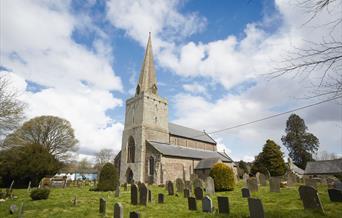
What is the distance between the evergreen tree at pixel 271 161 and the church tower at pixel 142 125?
1401 centimetres

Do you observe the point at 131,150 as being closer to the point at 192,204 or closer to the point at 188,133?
the point at 188,133

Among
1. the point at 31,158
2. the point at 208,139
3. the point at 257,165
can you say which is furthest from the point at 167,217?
the point at 208,139

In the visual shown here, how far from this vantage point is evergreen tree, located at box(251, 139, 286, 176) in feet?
99.3

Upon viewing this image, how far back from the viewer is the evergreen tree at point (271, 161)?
30.3m

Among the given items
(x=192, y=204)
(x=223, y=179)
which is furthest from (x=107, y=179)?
(x=192, y=204)

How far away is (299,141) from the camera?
44.1 meters

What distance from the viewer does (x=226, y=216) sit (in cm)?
736

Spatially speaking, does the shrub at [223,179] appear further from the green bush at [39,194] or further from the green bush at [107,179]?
the green bush at [39,194]

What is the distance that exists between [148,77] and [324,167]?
104 ft

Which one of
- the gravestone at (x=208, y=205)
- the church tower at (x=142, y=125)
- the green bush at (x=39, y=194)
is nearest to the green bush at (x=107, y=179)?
the green bush at (x=39, y=194)

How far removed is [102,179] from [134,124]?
1392 centimetres

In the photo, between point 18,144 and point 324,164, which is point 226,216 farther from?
point 324,164

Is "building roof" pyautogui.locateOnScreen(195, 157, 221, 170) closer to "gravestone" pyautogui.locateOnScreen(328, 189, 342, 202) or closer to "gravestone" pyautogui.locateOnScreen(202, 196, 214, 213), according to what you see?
"gravestone" pyautogui.locateOnScreen(328, 189, 342, 202)

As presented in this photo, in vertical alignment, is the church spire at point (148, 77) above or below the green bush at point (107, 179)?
above
